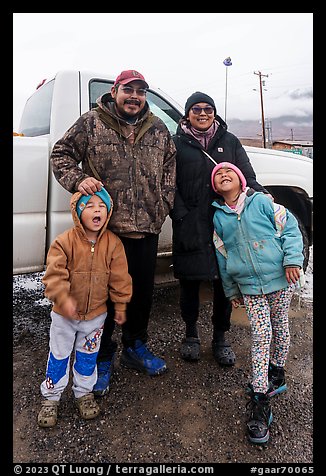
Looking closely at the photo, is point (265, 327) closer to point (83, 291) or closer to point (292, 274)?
point (292, 274)

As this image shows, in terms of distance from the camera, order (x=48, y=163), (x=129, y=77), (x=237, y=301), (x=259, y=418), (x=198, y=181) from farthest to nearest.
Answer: (x=48, y=163) → (x=198, y=181) → (x=237, y=301) → (x=129, y=77) → (x=259, y=418)

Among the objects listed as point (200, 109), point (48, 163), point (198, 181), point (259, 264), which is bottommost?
point (259, 264)

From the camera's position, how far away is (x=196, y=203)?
2635 mm

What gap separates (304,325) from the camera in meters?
3.64

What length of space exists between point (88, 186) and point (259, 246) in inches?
41.3

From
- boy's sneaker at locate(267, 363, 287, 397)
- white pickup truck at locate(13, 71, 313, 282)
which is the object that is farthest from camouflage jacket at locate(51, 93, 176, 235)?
boy's sneaker at locate(267, 363, 287, 397)

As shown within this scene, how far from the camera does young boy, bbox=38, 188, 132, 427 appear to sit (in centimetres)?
217

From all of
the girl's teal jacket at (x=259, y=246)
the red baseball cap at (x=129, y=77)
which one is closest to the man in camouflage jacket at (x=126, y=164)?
the red baseball cap at (x=129, y=77)

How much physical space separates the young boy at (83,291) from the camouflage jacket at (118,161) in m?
0.14

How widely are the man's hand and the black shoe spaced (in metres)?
1.49

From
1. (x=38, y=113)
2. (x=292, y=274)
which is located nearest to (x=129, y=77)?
(x=38, y=113)

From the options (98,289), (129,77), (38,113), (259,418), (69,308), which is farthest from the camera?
(38,113)

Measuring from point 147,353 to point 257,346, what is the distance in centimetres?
90
